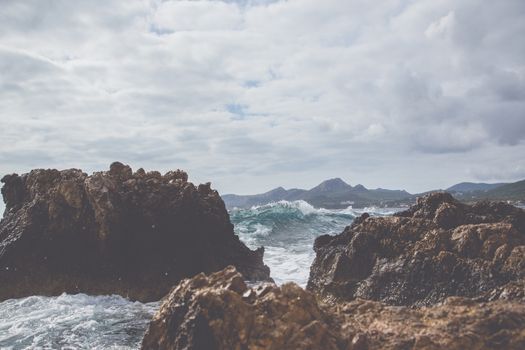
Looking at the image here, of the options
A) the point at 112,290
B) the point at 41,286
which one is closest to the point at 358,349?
the point at 112,290

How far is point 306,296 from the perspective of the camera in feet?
16.5

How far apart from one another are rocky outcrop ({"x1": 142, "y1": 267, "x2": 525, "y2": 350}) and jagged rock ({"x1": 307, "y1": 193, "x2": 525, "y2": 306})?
151 centimetres

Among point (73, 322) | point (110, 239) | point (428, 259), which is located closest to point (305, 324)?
point (428, 259)

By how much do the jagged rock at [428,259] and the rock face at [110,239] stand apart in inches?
186

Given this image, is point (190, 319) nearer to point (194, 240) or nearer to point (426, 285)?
point (426, 285)

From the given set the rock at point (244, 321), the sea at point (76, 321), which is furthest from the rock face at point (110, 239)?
the rock at point (244, 321)

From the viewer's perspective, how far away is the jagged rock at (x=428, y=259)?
7656 millimetres

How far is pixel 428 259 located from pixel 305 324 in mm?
4488

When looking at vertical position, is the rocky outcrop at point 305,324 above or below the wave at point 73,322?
above

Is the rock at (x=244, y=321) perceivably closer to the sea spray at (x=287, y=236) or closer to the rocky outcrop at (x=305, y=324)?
the rocky outcrop at (x=305, y=324)

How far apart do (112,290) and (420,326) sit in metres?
10.6

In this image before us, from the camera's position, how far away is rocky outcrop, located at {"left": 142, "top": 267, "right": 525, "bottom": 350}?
179 inches

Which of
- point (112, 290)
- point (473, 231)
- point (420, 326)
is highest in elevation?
point (473, 231)

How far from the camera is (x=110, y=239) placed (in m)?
14.2
